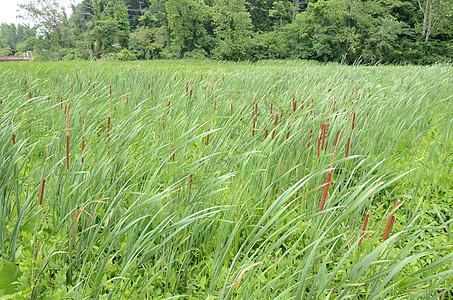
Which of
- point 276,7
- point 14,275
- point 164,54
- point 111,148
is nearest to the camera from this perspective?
point 14,275

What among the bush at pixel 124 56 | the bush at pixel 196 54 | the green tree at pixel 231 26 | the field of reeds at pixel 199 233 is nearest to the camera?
the field of reeds at pixel 199 233

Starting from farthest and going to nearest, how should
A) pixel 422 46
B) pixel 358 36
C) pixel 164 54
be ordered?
1. pixel 164 54
2. pixel 422 46
3. pixel 358 36

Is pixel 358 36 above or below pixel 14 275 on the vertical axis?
above

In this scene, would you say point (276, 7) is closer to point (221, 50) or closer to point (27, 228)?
point (221, 50)

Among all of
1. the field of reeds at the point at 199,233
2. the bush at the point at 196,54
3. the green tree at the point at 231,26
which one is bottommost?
the field of reeds at the point at 199,233

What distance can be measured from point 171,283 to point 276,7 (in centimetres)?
3030

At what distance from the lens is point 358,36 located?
20703 millimetres

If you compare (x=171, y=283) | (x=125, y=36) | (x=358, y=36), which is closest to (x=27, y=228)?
(x=171, y=283)

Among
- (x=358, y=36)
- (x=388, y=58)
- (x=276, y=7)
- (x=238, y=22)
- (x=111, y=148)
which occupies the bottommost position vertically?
(x=111, y=148)

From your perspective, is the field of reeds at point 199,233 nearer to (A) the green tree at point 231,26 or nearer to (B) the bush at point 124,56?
(A) the green tree at point 231,26

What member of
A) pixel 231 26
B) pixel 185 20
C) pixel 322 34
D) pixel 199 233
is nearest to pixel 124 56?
pixel 185 20

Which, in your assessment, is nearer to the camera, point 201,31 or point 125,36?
point 201,31

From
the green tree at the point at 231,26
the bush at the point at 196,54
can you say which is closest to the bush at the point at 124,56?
the bush at the point at 196,54

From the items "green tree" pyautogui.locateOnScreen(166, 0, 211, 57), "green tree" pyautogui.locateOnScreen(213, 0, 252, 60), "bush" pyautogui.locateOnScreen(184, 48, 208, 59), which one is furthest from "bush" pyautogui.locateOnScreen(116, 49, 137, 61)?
"green tree" pyautogui.locateOnScreen(213, 0, 252, 60)
